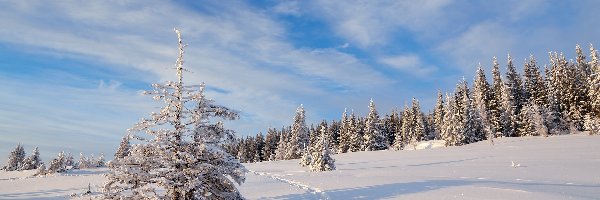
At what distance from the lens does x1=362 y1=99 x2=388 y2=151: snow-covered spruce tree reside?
275 ft

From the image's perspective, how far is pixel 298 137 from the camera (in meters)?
92.8

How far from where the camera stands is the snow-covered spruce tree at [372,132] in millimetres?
83925

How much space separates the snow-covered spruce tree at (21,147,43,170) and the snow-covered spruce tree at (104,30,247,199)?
372 ft

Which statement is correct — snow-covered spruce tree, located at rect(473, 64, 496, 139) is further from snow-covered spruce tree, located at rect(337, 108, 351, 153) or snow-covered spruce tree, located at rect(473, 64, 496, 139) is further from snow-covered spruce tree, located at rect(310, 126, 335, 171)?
snow-covered spruce tree, located at rect(310, 126, 335, 171)

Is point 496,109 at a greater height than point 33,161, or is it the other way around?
point 496,109

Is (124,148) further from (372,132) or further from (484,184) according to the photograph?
(484,184)

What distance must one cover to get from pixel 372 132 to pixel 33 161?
278ft

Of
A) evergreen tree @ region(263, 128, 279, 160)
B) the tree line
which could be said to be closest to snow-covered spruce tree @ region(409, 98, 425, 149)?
the tree line

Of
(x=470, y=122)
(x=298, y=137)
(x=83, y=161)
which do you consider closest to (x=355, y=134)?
(x=298, y=137)

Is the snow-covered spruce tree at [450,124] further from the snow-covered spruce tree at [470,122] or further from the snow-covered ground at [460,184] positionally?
the snow-covered ground at [460,184]

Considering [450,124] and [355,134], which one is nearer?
[450,124]

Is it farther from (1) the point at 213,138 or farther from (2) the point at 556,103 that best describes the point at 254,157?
(1) the point at 213,138

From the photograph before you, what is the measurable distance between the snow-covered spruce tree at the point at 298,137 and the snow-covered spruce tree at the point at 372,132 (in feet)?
46.2

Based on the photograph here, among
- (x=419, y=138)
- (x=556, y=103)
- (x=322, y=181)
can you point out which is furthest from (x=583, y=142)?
(x=419, y=138)
